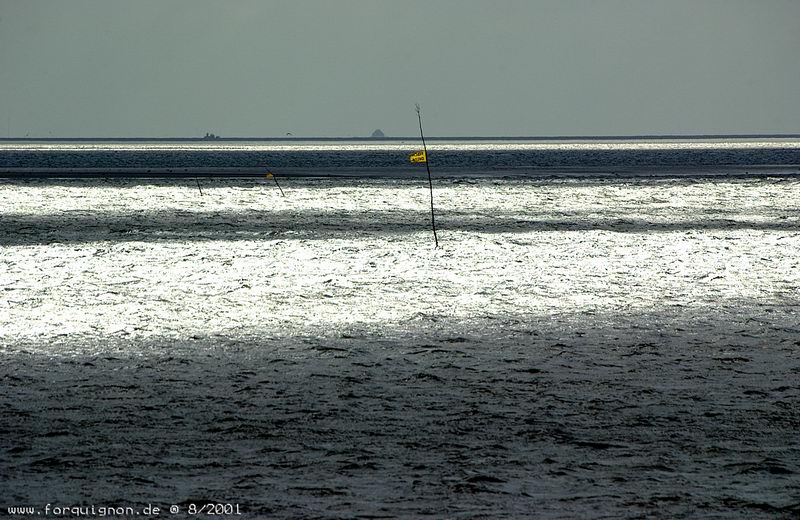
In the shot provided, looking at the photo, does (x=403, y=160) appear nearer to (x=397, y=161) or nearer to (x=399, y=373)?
(x=397, y=161)

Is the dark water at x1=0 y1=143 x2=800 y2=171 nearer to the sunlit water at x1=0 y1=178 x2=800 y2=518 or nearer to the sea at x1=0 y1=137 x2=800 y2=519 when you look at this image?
the sea at x1=0 y1=137 x2=800 y2=519

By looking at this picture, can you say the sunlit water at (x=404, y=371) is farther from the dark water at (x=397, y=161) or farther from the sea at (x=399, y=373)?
the dark water at (x=397, y=161)

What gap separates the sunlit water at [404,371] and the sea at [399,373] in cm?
3

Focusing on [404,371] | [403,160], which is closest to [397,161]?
[403,160]

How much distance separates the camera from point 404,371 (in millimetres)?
8758

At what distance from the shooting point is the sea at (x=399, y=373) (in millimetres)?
5711

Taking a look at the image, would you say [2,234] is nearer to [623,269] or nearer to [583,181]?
[623,269]

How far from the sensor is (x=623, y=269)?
48.9 ft

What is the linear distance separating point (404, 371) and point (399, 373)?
0.08 metres

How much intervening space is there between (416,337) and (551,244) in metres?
8.01

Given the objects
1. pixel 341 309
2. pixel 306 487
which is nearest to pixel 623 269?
pixel 341 309

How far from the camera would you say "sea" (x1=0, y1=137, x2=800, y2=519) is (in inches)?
225

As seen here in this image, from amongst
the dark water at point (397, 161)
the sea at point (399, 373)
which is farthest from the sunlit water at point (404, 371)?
the dark water at point (397, 161)

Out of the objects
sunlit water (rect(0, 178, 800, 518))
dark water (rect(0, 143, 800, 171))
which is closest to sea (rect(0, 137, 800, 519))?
sunlit water (rect(0, 178, 800, 518))
